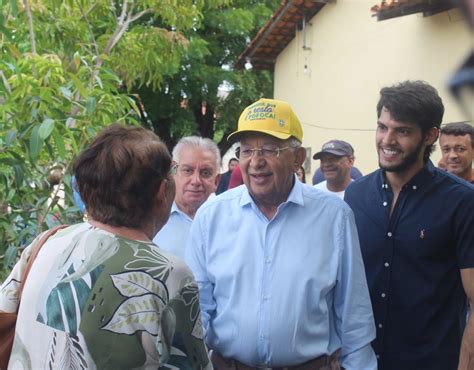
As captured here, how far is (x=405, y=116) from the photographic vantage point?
2943 mm

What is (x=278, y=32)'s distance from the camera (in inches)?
619

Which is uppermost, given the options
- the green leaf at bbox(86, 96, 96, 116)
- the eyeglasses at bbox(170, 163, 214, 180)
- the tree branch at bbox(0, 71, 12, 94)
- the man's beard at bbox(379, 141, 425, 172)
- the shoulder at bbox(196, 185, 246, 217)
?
the tree branch at bbox(0, 71, 12, 94)

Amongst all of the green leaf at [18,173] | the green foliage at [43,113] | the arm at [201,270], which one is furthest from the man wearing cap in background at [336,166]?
the green leaf at [18,173]

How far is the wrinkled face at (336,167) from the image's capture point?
21.3 feet

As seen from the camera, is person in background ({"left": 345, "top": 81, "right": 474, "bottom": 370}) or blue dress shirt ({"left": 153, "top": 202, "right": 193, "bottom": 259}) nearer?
person in background ({"left": 345, "top": 81, "right": 474, "bottom": 370})

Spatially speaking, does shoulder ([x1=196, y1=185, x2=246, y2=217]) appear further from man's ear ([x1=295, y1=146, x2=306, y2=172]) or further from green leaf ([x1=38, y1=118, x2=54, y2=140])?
green leaf ([x1=38, y1=118, x2=54, y2=140])

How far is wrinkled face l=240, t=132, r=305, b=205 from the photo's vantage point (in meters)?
2.99

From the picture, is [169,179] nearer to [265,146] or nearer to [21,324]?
[21,324]

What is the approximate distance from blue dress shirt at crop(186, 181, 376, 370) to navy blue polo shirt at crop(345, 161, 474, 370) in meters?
0.19

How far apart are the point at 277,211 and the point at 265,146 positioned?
309 millimetres

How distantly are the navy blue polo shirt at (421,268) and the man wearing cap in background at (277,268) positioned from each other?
0.62 feet

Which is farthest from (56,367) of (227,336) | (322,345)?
(322,345)

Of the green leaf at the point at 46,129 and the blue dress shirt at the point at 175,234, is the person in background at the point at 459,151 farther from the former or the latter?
the green leaf at the point at 46,129

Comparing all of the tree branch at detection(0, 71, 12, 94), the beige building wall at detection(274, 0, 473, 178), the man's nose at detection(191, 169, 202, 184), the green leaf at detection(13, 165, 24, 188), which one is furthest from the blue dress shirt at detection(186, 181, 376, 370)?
the beige building wall at detection(274, 0, 473, 178)
